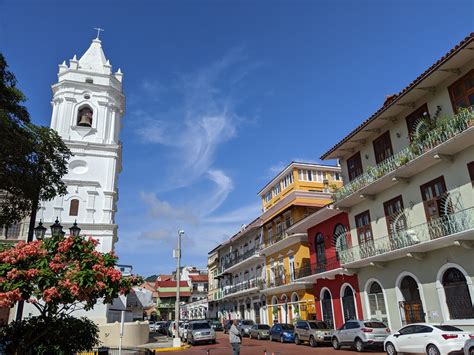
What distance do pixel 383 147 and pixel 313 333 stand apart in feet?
37.1

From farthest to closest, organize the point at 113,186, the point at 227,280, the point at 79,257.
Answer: the point at 227,280
the point at 113,186
the point at 79,257

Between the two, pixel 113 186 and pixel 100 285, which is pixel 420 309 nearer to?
pixel 100 285

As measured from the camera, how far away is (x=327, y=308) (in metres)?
26.8

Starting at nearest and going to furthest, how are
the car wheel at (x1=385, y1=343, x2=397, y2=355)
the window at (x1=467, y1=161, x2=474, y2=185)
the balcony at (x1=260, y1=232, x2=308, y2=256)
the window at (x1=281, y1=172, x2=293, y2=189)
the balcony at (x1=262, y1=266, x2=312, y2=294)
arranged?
the car wheel at (x1=385, y1=343, x2=397, y2=355)
the window at (x1=467, y1=161, x2=474, y2=185)
the balcony at (x1=262, y1=266, x2=312, y2=294)
the balcony at (x1=260, y1=232, x2=308, y2=256)
the window at (x1=281, y1=172, x2=293, y2=189)

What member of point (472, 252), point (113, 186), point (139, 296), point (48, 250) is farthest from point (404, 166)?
point (139, 296)

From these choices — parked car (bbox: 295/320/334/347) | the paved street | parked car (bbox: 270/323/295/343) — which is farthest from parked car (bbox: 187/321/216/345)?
parked car (bbox: 295/320/334/347)

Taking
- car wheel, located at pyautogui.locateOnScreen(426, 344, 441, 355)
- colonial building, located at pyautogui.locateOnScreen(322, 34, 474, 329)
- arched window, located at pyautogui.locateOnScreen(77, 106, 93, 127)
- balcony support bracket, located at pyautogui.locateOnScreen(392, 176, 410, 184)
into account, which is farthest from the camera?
arched window, located at pyautogui.locateOnScreen(77, 106, 93, 127)

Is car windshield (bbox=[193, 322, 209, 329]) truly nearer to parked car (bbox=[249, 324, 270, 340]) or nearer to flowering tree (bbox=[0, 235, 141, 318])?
parked car (bbox=[249, 324, 270, 340])

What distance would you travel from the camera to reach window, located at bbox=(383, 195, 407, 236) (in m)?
19.6

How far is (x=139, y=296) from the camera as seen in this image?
3922 centimetres

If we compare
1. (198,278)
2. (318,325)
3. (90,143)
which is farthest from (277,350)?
(198,278)

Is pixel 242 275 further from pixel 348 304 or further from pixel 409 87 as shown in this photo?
pixel 409 87

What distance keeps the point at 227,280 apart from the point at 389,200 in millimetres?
35255

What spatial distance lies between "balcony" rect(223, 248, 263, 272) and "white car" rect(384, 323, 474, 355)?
24.9 metres
